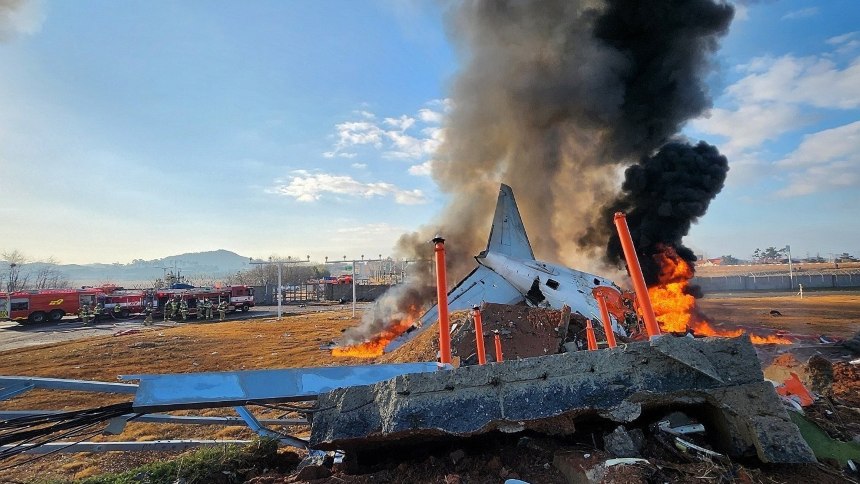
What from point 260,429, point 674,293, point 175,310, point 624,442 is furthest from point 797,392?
point 175,310

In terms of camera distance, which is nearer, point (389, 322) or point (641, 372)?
point (641, 372)

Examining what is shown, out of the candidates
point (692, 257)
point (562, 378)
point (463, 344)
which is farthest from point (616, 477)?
point (692, 257)

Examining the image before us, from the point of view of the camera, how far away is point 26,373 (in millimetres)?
13461

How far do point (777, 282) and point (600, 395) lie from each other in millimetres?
51733

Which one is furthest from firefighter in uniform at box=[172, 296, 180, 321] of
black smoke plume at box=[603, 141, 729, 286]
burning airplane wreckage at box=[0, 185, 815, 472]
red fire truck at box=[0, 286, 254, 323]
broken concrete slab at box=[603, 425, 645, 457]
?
broken concrete slab at box=[603, 425, 645, 457]

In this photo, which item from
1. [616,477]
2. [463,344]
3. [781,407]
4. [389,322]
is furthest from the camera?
[389,322]

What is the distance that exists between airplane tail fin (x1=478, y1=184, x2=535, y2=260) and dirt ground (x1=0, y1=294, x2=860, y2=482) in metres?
6.62

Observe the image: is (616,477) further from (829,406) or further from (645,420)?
(829,406)

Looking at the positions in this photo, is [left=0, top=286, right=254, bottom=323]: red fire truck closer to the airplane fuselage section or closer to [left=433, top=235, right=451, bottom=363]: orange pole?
the airplane fuselage section

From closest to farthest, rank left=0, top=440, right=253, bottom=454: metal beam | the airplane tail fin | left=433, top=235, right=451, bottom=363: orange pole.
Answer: left=433, top=235, right=451, bottom=363: orange pole
left=0, top=440, right=253, bottom=454: metal beam
the airplane tail fin

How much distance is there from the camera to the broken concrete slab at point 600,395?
286cm

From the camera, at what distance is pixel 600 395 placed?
9.64 feet

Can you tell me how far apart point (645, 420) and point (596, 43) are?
1927 cm

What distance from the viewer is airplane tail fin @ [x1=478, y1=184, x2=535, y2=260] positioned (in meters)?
16.9
